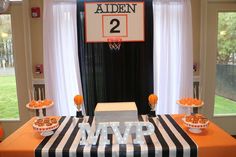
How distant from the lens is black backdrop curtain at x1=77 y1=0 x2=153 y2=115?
3.18 metres

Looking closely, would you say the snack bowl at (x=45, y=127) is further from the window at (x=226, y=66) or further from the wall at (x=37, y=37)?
the window at (x=226, y=66)

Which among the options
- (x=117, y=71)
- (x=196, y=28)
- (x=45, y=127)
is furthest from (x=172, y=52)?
(x=45, y=127)

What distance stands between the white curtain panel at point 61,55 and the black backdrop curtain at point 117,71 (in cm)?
11

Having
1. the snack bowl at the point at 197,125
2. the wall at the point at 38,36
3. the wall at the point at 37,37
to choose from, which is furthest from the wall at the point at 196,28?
the wall at the point at 37,37

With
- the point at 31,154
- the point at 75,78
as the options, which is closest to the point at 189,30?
the point at 75,78

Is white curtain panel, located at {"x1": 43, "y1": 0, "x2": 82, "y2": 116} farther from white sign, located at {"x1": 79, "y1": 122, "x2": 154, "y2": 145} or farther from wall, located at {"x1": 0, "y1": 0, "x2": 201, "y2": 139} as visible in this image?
white sign, located at {"x1": 79, "y1": 122, "x2": 154, "y2": 145}

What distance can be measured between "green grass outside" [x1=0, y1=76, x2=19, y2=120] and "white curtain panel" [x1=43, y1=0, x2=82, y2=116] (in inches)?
23.7

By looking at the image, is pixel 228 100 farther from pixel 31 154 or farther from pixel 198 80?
pixel 31 154

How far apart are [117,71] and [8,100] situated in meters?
1.72

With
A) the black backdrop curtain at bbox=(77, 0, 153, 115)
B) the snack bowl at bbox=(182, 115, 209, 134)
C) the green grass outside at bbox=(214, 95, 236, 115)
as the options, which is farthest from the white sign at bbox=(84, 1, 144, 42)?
the green grass outside at bbox=(214, 95, 236, 115)

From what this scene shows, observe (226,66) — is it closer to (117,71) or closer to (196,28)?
(196,28)

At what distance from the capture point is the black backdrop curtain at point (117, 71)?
318 cm

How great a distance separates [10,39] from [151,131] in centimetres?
255

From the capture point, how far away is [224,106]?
3.52 meters
